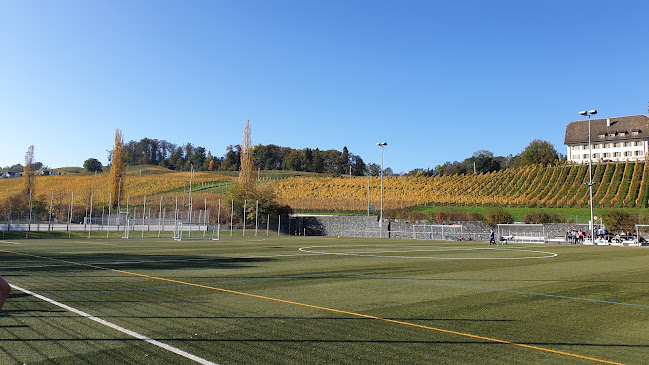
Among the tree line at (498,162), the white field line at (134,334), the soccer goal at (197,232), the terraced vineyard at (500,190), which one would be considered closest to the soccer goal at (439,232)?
the terraced vineyard at (500,190)

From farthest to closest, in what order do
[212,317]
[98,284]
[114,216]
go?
[114,216] < [98,284] < [212,317]

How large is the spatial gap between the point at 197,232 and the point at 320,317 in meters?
44.9

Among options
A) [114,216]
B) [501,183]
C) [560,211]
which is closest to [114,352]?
[114,216]

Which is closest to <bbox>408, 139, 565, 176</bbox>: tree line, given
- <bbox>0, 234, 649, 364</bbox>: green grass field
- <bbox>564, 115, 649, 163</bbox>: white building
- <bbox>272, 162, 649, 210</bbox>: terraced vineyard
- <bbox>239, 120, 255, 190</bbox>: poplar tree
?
<bbox>564, 115, 649, 163</bbox>: white building

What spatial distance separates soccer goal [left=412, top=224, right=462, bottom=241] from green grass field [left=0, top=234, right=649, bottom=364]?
3662 centimetres

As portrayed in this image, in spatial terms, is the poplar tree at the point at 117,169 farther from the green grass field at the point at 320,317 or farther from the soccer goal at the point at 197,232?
the green grass field at the point at 320,317

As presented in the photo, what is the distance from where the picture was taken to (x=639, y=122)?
125000mm

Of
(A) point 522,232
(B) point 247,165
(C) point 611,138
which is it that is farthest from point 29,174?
(C) point 611,138

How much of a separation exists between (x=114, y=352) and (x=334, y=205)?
238 ft

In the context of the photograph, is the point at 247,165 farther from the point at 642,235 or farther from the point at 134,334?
the point at 134,334

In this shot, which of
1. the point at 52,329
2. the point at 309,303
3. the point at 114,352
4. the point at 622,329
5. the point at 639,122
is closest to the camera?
the point at 114,352

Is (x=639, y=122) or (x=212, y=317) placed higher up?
(x=639, y=122)

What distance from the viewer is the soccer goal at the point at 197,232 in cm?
4655

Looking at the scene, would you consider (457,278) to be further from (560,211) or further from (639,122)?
(639,122)
